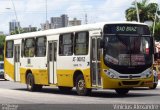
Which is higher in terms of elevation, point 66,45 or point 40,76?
point 66,45

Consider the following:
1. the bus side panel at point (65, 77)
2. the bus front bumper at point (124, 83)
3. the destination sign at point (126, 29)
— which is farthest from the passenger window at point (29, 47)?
the bus front bumper at point (124, 83)

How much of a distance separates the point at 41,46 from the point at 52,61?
5.32ft

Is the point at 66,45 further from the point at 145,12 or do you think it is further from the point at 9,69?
the point at 145,12

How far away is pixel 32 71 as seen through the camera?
30016 mm

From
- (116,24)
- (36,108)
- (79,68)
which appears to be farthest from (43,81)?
(36,108)

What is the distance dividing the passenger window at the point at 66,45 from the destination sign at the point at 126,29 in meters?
2.69

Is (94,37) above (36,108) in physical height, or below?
above

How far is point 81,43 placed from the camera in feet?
80.9

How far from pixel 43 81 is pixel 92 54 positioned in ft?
18.1

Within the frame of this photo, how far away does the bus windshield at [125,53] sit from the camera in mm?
23188

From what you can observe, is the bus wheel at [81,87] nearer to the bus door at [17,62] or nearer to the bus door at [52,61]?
the bus door at [52,61]

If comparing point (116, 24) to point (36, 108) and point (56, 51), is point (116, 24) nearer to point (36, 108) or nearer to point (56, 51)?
point (56, 51)

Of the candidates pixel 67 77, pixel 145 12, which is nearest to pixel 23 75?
pixel 67 77

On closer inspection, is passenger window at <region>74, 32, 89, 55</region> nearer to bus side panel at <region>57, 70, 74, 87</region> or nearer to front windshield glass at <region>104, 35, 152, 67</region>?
bus side panel at <region>57, 70, 74, 87</region>
